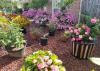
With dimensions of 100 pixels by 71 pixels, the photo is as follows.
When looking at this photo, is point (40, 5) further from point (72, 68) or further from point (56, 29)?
point (72, 68)

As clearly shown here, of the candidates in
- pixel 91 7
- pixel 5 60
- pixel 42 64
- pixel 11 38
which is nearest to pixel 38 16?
pixel 91 7

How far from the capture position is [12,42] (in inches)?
168

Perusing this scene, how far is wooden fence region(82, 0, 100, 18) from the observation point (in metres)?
6.01

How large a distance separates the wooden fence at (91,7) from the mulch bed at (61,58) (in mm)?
1411

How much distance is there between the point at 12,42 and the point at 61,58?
45.4 inches

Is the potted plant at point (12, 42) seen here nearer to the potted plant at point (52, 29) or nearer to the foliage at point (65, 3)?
the potted plant at point (52, 29)

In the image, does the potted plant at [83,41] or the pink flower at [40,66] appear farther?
the potted plant at [83,41]

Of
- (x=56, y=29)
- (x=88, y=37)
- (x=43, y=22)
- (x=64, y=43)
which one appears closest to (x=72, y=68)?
(x=88, y=37)

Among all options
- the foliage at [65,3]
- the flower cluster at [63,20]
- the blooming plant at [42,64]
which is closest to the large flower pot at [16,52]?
the blooming plant at [42,64]

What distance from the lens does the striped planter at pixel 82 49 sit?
427cm

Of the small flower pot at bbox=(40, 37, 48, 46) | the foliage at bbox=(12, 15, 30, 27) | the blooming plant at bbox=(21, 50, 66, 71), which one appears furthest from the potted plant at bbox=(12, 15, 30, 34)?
the blooming plant at bbox=(21, 50, 66, 71)

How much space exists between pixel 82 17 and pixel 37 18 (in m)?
1.53

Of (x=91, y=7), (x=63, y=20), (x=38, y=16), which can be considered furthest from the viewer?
(x=38, y=16)

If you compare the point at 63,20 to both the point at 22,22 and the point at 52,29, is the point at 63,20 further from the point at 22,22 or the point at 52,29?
the point at 22,22
